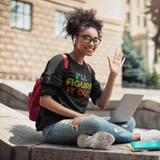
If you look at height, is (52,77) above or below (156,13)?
below

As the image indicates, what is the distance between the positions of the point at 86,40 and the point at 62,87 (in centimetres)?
59

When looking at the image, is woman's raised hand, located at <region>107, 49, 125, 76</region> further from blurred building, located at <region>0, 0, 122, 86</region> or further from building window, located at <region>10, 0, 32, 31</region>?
building window, located at <region>10, 0, 32, 31</region>

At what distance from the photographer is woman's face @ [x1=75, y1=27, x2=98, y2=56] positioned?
246cm

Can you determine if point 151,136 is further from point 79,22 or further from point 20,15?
point 20,15

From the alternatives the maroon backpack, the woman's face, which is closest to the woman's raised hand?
the woman's face

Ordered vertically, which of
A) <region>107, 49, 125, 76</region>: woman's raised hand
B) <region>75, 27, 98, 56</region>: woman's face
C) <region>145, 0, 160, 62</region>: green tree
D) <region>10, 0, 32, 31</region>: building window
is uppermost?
<region>145, 0, 160, 62</region>: green tree

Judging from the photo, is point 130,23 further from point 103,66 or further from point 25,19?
point 25,19

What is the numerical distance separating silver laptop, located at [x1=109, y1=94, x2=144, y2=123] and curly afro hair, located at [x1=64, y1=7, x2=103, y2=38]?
881 millimetres

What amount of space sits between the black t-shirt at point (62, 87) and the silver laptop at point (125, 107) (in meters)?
0.37

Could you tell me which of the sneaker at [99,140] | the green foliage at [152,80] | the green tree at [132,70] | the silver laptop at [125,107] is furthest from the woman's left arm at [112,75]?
the green foliage at [152,80]

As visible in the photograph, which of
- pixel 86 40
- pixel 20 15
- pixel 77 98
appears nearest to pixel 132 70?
pixel 20 15

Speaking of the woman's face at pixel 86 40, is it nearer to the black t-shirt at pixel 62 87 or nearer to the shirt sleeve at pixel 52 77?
the black t-shirt at pixel 62 87

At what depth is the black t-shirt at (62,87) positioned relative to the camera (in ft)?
7.25

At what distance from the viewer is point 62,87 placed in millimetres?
2340
